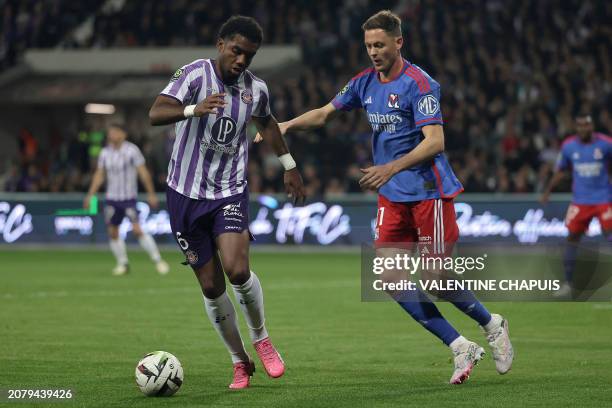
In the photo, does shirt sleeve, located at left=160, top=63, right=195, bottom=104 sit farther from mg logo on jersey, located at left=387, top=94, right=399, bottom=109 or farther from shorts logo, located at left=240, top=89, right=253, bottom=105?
mg logo on jersey, located at left=387, top=94, right=399, bottom=109

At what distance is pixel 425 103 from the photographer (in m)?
8.01

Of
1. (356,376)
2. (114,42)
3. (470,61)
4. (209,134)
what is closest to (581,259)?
(356,376)

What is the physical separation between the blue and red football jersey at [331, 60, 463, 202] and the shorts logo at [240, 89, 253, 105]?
2.91 feet

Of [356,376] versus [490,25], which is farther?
[490,25]

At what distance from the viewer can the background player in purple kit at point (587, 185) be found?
50.2 feet

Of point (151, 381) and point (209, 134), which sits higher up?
point (209, 134)

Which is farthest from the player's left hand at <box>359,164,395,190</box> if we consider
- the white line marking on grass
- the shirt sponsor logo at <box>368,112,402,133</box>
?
the white line marking on grass

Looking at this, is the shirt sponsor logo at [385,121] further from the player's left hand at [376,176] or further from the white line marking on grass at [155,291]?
the white line marking on grass at [155,291]

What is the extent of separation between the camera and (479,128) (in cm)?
2641

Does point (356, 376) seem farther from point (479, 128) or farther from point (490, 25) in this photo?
point (490, 25)

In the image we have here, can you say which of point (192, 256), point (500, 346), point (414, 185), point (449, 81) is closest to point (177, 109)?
point (192, 256)

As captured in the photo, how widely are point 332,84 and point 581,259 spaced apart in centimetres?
1477

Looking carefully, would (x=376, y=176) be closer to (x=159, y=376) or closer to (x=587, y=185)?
(x=159, y=376)

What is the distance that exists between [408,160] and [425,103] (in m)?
0.49
